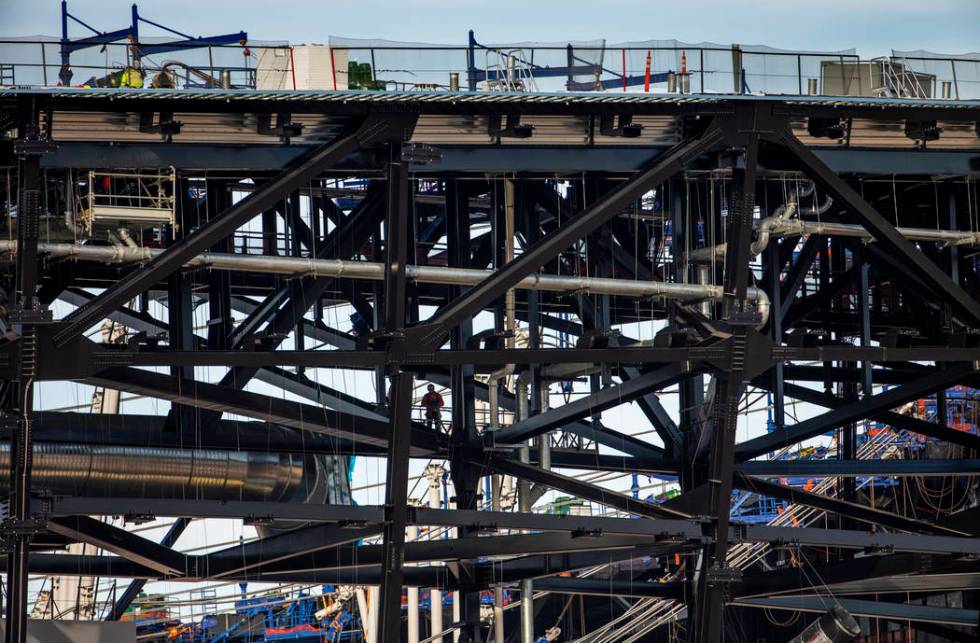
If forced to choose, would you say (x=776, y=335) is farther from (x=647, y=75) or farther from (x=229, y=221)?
(x=229, y=221)

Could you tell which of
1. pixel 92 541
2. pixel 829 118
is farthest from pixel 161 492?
pixel 829 118

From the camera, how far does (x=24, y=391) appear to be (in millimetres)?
26109

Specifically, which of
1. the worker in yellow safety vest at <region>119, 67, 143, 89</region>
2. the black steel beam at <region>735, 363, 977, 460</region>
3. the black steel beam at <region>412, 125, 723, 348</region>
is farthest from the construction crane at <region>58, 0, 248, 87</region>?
the black steel beam at <region>735, 363, 977, 460</region>

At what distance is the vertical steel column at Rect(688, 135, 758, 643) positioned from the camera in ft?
94.7

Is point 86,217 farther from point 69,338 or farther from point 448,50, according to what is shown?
point 448,50

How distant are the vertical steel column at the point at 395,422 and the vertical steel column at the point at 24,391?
5946 mm

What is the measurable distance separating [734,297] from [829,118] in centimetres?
413

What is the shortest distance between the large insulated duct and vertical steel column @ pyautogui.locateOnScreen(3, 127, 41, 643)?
9.73 feet

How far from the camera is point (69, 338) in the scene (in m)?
26.1

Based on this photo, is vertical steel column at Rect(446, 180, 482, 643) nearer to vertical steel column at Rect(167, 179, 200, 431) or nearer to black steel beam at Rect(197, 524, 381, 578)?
black steel beam at Rect(197, 524, 381, 578)

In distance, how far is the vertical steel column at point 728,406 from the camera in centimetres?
2885

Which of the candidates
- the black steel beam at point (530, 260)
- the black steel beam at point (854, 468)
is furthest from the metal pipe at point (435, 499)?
the black steel beam at point (530, 260)

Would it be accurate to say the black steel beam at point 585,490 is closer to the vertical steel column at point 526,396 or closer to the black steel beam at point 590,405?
the black steel beam at point 590,405

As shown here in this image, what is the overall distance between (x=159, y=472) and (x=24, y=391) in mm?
4591
